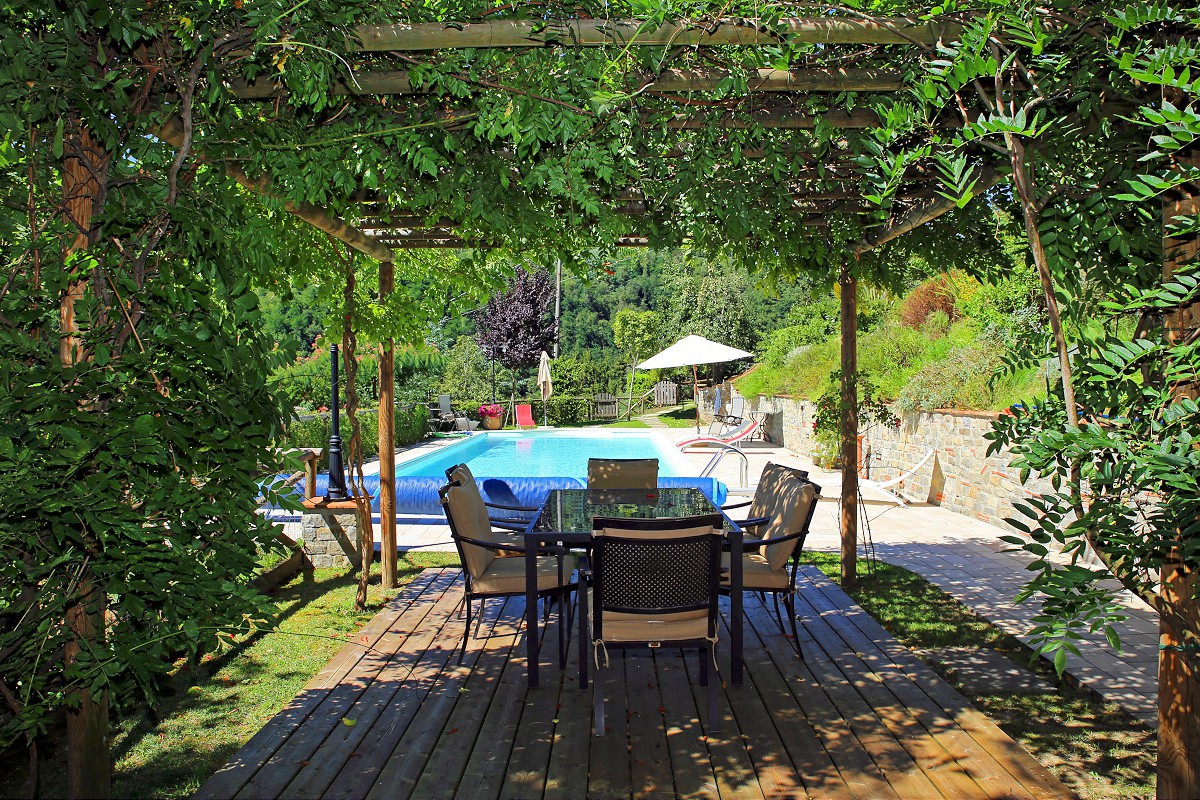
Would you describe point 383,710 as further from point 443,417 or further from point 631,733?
point 443,417

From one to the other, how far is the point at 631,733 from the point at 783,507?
5.71ft

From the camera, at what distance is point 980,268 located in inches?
207

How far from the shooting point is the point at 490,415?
900 inches

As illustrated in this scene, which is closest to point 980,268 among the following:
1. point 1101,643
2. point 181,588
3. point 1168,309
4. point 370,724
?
point 1101,643

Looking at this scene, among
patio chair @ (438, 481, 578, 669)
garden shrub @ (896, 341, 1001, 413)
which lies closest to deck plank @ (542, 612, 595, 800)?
patio chair @ (438, 481, 578, 669)

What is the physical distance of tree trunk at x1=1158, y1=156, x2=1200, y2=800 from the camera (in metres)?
2.26

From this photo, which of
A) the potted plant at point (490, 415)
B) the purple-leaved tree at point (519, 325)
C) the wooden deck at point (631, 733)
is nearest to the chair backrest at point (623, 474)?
the wooden deck at point (631, 733)

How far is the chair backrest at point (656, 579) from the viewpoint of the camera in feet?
11.5

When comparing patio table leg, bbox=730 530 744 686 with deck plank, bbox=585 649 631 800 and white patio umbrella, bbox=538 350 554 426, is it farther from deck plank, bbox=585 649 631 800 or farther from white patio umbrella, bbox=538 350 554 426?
white patio umbrella, bbox=538 350 554 426

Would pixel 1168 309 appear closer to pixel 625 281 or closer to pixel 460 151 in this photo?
pixel 460 151

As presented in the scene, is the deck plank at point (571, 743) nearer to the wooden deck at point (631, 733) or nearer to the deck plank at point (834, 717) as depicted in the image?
the wooden deck at point (631, 733)

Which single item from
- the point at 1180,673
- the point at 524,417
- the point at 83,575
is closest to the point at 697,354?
the point at 524,417

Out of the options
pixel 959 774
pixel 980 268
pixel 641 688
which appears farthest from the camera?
pixel 980 268

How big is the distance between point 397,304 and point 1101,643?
189 inches
